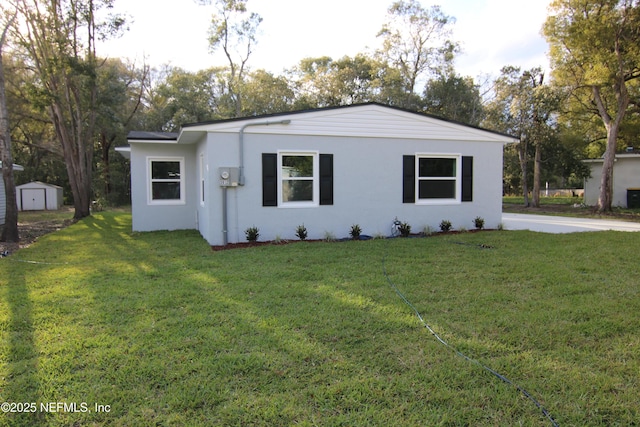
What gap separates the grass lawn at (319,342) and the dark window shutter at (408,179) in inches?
130

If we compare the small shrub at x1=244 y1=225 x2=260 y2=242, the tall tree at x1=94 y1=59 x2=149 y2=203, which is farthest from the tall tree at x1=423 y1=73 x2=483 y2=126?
the small shrub at x1=244 y1=225 x2=260 y2=242

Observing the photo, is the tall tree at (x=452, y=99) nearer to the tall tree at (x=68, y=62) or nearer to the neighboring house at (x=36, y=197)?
the tall tree at (x=68, y=62)

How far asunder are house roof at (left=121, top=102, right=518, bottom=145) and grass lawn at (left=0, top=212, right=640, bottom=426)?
3.30 metres

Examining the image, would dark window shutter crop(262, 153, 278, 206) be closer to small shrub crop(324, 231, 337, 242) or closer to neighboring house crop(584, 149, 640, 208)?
small shrub crop(324, 231, 337, 242)

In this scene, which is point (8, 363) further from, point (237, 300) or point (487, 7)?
point (487, 7)

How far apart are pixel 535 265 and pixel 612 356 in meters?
3.12

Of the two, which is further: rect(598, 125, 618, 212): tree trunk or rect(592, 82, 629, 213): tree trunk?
rect(598, 125, 618, 212): tree trunk

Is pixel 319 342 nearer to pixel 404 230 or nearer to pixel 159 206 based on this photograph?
pixel 404 230

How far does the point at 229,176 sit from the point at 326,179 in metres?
2.14

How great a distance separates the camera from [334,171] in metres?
8.95

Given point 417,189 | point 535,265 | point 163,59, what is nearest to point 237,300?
point 535,265

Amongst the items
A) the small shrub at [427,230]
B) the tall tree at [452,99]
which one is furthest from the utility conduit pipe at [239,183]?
the tall tree at [452,99]

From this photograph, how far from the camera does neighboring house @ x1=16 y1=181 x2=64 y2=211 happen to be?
73.0 feet

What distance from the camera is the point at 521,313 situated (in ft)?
13.1
